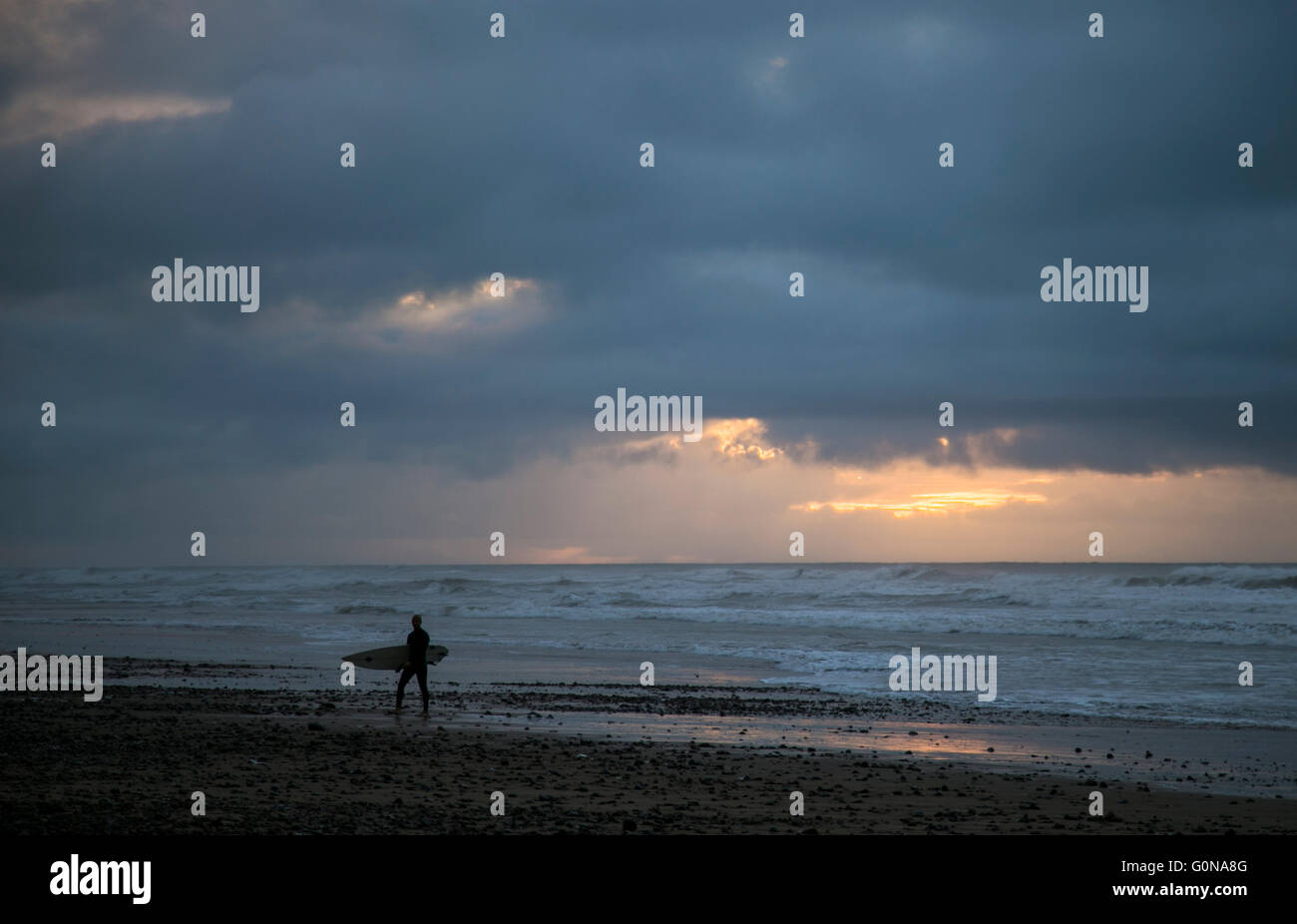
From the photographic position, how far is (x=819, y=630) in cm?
4562

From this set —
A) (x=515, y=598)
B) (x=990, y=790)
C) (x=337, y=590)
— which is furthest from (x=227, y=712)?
(x=337, y=590)

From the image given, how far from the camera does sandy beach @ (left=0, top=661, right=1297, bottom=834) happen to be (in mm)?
10328

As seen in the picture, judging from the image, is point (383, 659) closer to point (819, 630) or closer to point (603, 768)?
point (603, 768)

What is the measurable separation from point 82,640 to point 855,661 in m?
25.8

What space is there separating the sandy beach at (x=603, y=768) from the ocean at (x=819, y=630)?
203 inches

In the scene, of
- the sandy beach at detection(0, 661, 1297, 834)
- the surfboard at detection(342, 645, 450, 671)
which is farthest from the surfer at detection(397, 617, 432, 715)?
the surfboard at detection(342, 645, 450, 671)

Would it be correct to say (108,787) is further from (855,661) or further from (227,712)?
(855,661)

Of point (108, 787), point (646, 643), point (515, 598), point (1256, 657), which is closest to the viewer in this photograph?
point (108, 787)

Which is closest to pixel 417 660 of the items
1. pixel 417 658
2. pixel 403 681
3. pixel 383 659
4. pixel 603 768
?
pixel 417 658

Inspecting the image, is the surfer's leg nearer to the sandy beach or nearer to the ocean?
the sandy beach

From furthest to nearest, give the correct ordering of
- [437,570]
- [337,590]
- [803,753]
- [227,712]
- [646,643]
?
[437,570] → [337,590] → [646,643] → [227,712] → [803,753]

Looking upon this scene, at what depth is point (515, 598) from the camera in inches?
2790

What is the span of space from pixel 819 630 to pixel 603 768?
3343 cm

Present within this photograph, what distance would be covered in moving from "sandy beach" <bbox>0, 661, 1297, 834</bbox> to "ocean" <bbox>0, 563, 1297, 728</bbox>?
5.15 metres
